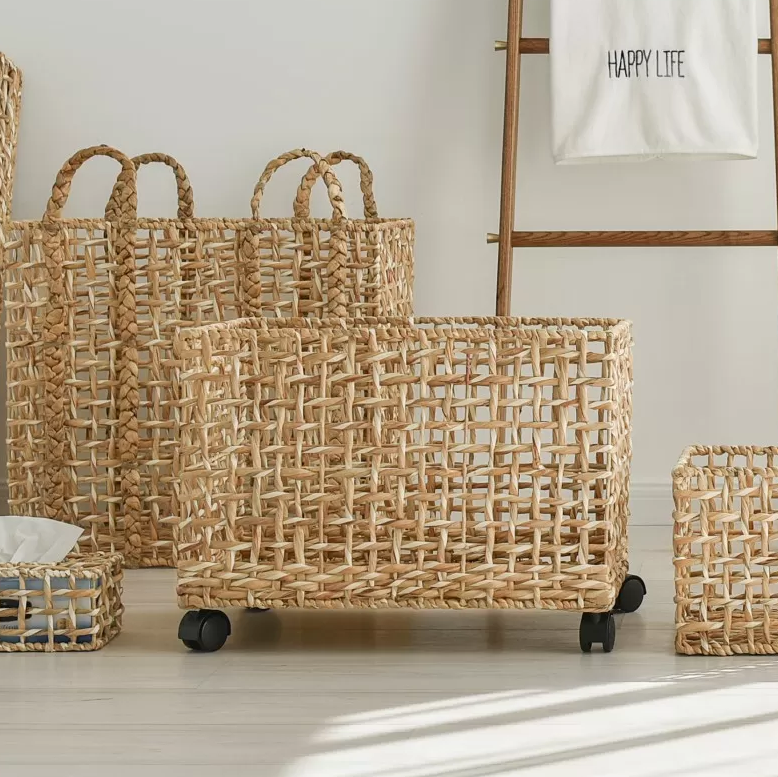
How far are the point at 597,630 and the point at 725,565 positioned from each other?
167 mm

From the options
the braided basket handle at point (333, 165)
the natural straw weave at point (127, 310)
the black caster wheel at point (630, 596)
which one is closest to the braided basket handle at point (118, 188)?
the natural straw weave at point (127, 310)

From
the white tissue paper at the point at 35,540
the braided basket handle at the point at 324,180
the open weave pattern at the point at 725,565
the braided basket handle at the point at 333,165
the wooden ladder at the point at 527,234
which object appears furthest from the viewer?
the wooden ladder at the point at 527,234

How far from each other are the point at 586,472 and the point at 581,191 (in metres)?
0.99

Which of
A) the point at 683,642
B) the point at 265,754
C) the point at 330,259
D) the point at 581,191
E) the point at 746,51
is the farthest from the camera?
the point at 581,191

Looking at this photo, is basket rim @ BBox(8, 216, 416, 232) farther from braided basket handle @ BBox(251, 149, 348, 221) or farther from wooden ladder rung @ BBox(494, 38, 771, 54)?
wooden ladder rung @ BBox(494, 38, 771, 54)

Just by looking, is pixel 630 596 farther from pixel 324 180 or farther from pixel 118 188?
pixel 118 188

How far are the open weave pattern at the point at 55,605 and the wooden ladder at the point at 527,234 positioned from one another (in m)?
0.95

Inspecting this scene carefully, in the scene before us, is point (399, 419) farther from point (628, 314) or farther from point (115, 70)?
point (115, 70)

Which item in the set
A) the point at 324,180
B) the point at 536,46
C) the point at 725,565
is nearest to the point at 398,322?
the point at 324,180

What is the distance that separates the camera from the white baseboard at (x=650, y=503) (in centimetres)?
226

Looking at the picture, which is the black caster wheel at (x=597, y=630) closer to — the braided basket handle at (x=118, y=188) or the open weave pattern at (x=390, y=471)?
the open weave pattern at (x=390, y=471)

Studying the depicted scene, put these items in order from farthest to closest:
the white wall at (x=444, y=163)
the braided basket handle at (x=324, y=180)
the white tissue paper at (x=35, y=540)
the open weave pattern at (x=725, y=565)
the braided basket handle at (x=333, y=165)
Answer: the white wall at (x=444, y=163)
the braided basket handle at (x=333, y=165)
the braided basket handle at (x=324, y=180)
the white tissue paper at (x=35, y=540)
the open weave pattern at (x=725, y=565)

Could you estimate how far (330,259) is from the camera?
1900 millimetres

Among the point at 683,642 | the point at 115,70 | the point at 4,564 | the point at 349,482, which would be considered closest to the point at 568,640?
the point at 683,642
